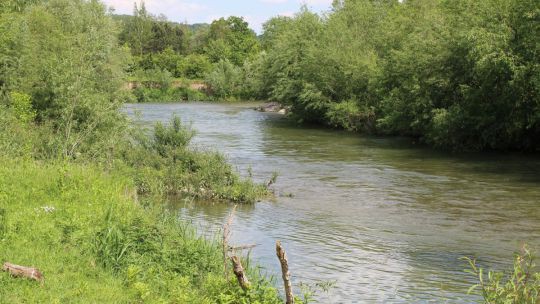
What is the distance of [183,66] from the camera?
99.6 m

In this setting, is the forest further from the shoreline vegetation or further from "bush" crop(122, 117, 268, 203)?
"bush" crop(122, 117, 268, 203)

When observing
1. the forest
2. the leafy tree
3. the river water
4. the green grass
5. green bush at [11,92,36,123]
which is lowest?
the river water

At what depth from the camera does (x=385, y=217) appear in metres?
18.5

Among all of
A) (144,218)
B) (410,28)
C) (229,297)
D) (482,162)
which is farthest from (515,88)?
(229,297)

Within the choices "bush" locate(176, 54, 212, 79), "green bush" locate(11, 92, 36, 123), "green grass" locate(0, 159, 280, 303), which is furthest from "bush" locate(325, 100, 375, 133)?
"bush" locate(176, 54, 212, 79)

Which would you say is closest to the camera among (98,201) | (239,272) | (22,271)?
(239,272)

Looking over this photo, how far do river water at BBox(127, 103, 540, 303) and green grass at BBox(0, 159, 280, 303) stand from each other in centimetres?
316

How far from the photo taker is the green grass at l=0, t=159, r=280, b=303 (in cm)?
755

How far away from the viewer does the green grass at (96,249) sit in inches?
297

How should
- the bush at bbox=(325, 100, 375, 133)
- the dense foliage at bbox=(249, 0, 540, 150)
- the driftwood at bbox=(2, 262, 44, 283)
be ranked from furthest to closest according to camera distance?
the bush at bbox=(325, 100, 375, 133) → the dense foliage at bbox=(249, 0, 540, 150) → the driftwood at bbox=(2, 262, 44, 283)

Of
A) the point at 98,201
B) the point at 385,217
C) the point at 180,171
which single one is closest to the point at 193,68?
the point at 180,171

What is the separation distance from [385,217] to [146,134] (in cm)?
895

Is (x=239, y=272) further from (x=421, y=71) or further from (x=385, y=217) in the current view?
(x=421, y=71)

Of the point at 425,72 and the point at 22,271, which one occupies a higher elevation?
the point at 425,72
